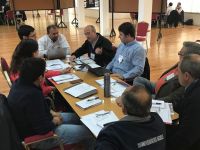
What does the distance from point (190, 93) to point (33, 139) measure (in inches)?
49.7

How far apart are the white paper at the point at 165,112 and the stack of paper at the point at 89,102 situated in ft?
1.70

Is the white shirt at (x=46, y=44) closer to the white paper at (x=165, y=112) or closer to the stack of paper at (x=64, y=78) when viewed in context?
the stack of paper at (x=64, y=78)

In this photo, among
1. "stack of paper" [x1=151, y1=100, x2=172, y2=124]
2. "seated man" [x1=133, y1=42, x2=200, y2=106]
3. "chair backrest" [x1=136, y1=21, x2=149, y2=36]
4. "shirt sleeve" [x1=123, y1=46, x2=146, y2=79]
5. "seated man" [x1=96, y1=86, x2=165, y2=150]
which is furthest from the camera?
"chair backrest" [x1=136, y1=21, x2=149, y2=36]

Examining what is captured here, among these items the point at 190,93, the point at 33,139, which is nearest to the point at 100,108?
the point at 33,139

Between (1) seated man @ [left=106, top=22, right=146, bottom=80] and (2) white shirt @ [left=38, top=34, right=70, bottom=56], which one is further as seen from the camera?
(2) white shirt @ [left=38, top=34, right=70, bottom=56]

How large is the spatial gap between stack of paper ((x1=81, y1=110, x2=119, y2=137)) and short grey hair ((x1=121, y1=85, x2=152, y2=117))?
1.64ft

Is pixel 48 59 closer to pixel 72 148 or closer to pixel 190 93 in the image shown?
pixel 72 148

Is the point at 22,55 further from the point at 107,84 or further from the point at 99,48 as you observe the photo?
the point at 99,48

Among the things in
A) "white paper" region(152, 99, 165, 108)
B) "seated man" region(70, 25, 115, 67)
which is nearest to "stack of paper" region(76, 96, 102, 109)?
"white paper" region(152, 99, 165, 108)

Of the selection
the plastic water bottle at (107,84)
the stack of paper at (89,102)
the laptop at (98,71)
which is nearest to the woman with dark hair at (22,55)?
the laptop at (98,71)

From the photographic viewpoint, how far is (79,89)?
2633 millimetres

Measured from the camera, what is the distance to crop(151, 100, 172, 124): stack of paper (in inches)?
79.6

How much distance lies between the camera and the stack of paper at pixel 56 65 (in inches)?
135

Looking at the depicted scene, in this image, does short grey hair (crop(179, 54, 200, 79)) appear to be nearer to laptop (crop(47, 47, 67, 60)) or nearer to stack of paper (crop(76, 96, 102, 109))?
stack of paper (crop(76, 96, 102, 109))
